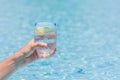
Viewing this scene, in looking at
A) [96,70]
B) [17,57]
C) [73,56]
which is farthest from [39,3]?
[17,57]

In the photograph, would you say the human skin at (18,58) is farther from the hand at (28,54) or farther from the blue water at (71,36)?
the blue water at (71,36)

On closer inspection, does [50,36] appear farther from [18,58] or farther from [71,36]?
[71,36]

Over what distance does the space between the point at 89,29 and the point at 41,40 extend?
20.0 feet

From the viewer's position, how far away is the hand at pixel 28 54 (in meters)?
2.91

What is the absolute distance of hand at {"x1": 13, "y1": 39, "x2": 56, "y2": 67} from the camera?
9.53 feet

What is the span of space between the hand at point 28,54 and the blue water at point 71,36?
187 cm

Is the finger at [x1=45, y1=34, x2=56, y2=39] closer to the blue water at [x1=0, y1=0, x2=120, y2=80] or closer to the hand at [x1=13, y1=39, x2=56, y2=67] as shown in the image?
the hand at [x1=13, y1=39, x2=56, y2=67]

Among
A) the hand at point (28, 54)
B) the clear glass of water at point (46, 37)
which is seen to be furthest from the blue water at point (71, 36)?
the clear glass of water at point (46, 37)

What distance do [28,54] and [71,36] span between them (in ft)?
16.4

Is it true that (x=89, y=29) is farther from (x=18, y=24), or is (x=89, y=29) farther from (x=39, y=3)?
(x=39, y=3)

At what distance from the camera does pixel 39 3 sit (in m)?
13.4

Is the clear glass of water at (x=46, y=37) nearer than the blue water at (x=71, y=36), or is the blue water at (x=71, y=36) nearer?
the clear glass of water at (x=46, y=37)

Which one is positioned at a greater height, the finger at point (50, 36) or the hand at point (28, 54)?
the finger at point (50, 36)

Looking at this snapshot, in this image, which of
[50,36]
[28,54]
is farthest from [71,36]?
[50,36]
